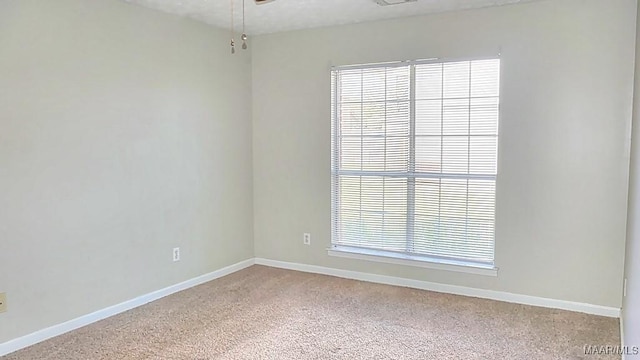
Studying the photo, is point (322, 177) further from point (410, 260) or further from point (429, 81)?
point (429, 81)

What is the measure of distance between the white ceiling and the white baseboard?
7.43 ft

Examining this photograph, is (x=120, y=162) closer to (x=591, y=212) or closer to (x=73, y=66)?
(x=73, y=66)

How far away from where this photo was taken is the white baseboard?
3.38 metres

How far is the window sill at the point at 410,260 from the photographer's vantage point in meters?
3.74

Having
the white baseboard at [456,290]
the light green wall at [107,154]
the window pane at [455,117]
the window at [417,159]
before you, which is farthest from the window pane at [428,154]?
the light green wall at [107,154]

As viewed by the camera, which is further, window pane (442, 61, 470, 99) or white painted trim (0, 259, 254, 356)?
window pane (442, 61, 470, 99)

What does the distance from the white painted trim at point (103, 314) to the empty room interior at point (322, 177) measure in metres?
0.02

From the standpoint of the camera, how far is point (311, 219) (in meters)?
4.48

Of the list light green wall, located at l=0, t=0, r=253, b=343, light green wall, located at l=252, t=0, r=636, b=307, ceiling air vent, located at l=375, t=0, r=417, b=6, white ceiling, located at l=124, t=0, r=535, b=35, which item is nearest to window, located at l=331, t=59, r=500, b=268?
light green wall, located at l=252, t=0, r=636, b=307

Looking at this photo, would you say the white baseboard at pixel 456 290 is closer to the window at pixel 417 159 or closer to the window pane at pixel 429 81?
the window at pixel 417 159

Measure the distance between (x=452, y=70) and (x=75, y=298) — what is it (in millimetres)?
3290

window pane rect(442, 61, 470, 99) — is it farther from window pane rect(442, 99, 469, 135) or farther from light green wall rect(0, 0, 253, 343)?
light green wall rect(0, 0, 253, 343)

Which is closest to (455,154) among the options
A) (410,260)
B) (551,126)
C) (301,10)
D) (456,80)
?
(456,80)

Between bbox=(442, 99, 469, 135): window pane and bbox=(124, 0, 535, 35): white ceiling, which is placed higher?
bbox=(124, 0, 535, 35): white ceiling
